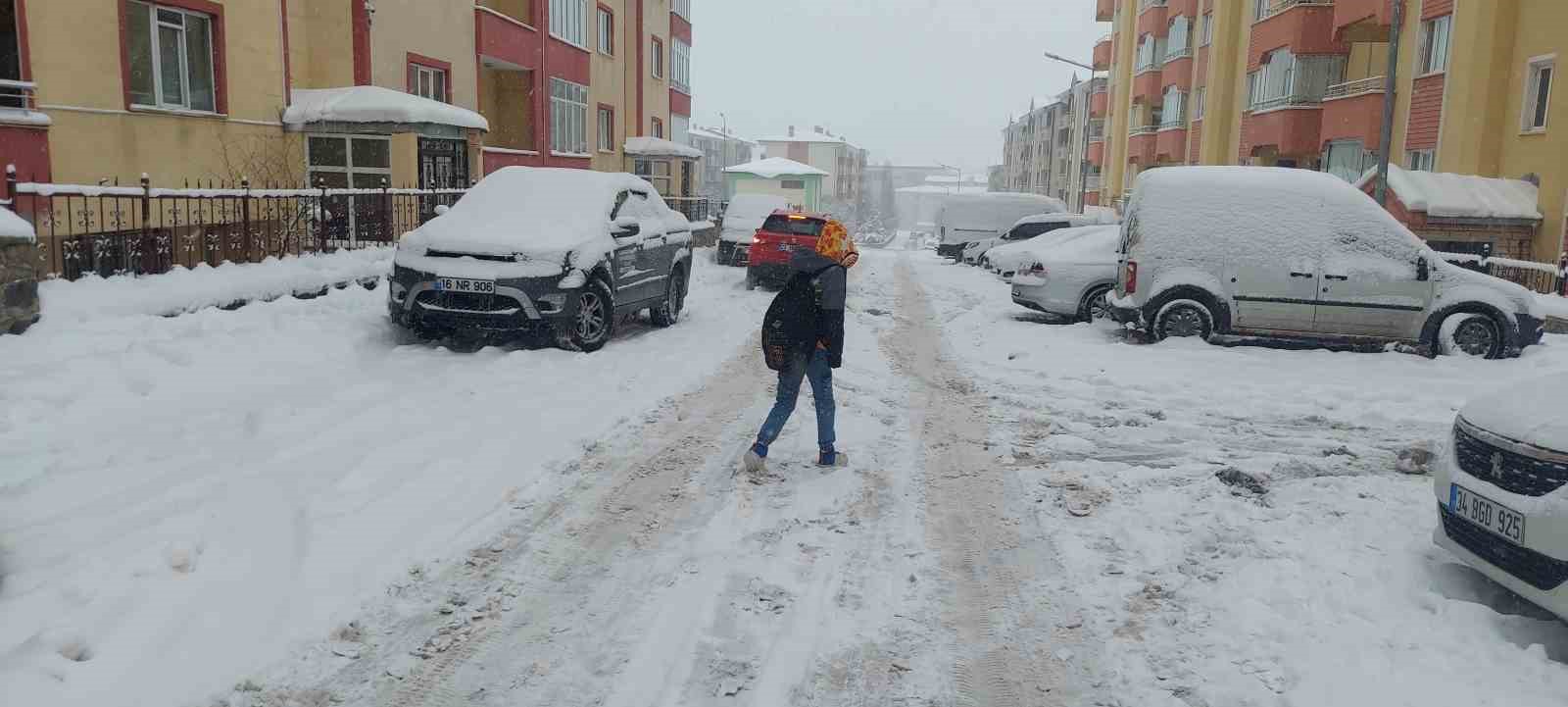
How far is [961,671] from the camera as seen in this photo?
400 centimetres

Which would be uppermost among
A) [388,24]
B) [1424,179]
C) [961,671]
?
[388,24]

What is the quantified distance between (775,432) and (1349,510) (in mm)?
3460

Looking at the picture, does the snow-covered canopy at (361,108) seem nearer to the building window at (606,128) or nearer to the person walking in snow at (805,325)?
the person walking in snow at (805,325)

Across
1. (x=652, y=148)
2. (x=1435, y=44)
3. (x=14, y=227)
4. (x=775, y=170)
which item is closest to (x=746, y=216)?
(x=652, y=148)

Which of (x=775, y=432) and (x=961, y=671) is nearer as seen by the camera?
(x=961, y=671)

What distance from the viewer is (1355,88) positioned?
1019 inches

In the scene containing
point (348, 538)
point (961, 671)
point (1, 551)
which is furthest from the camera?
point (348, 538)

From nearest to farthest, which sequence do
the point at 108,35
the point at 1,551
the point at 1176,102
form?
the point at 1,551, the point at 108,35, the point at 1176,102

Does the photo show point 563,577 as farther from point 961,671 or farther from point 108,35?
point 108,35

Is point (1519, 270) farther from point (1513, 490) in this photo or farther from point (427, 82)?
point (427, 82)

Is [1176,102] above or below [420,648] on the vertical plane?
above

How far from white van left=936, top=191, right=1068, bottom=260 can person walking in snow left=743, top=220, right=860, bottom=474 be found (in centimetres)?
2922

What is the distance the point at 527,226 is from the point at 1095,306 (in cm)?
823

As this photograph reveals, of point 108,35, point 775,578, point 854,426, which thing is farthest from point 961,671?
point 108,35
